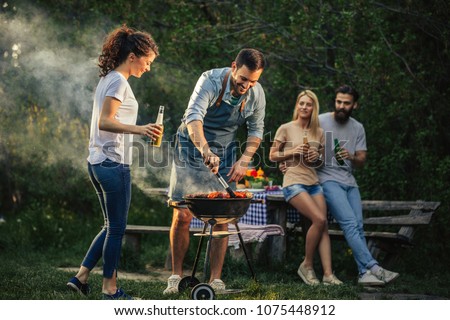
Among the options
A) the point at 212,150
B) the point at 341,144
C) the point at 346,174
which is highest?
the point at 341,144

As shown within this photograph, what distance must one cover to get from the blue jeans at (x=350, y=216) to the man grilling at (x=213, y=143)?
1.39 meters

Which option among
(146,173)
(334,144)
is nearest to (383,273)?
(334,144)

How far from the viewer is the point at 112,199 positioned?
189 inches

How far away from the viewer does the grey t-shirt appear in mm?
7012

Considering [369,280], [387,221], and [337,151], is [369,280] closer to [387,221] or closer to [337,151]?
[387,221]

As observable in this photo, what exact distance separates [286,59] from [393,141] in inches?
67.4

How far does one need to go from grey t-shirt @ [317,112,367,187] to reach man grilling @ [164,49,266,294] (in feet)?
4.67

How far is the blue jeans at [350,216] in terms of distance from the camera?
6605 mm

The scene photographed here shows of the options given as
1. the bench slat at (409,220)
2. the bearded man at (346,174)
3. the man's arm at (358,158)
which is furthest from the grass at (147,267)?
the man's arm at (358,158)

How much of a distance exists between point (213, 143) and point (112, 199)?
1.19 meters

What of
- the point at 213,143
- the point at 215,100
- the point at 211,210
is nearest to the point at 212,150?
the point at 213,143

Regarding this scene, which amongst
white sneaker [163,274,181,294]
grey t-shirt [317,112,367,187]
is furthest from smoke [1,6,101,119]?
white sneaker [163,274,181,294]

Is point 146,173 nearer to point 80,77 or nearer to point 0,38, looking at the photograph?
point 80,77
